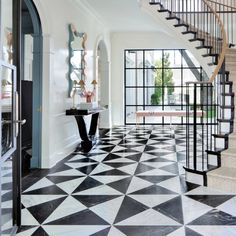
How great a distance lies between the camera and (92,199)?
10.4ft

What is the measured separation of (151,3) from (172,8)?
1.33m

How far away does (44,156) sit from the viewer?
4586 mm

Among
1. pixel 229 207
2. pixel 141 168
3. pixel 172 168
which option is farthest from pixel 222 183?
pixel 141 168

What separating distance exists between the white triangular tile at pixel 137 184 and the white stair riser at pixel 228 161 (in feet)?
3.27

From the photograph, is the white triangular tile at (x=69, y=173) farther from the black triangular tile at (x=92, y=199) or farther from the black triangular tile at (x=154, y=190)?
the black triangular tile at (x=154, y=190)

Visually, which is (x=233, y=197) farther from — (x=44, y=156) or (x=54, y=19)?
(x=54, y=19)

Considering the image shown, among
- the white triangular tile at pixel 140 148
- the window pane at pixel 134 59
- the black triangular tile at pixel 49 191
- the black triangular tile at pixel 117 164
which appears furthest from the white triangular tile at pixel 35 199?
the window pane at pixel 134 59

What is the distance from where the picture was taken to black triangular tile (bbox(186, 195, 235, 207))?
302 centimetres

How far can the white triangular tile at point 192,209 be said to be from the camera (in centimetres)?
269

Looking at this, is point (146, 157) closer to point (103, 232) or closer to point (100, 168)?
point (100, 168)

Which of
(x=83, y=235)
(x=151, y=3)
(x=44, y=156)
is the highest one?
(x=151, y=3)

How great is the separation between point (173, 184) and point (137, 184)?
0.45m

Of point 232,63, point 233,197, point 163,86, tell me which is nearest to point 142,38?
point 163,86

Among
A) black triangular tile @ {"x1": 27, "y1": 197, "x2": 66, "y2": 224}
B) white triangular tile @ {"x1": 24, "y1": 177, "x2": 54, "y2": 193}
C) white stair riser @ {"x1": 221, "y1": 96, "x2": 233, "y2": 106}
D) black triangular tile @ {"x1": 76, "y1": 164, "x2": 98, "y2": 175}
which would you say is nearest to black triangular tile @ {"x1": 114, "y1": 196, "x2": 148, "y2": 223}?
black triangular tile @ {"x1": 27, "y1": 197, "x2": 66, "y2": 224}
